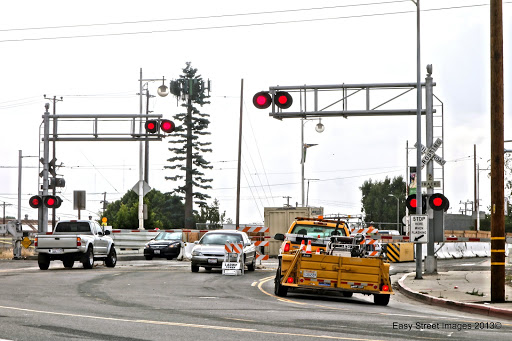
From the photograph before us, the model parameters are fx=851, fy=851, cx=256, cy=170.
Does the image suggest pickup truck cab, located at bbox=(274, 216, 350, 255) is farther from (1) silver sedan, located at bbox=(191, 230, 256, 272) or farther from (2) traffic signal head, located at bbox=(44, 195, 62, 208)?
(2) traffic signal head, located at bbox=(44, 195, 62, 208)

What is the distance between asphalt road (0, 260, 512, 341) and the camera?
11141 mm

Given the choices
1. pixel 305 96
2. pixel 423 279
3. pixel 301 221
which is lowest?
pixel 423 279

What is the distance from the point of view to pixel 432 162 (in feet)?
92.9

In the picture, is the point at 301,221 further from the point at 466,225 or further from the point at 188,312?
the point at 466,225

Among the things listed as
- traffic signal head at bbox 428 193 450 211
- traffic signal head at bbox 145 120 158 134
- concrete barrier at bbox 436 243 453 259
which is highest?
traffic signal head at bbox 145 120 158 134

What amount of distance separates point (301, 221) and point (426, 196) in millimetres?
6412

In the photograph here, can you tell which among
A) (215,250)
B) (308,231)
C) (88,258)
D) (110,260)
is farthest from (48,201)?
(308,231)

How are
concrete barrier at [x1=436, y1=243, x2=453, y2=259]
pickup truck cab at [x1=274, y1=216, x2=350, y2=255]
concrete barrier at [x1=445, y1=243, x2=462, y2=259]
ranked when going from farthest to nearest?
concrete barrier at [x1=445, y1=243, x2=462, y2=259]
concrete barrier at [x1=436, y1=243, x2=453, y2=259]
pickup truck cab at [x1=274, y1=216, x2=350, y2=255]

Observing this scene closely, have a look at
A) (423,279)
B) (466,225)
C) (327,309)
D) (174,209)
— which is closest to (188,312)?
(327,309)

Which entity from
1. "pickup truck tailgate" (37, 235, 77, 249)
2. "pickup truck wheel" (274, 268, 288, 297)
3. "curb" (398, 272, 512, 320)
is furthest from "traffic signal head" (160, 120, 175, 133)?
"pickup truck wheel" (274, 268, 288, 297)

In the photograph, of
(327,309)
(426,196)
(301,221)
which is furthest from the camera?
(426,196)

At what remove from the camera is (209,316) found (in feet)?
44.3

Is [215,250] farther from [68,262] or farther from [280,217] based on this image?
[280,217]

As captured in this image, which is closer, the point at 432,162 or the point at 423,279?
the point at 423,279
